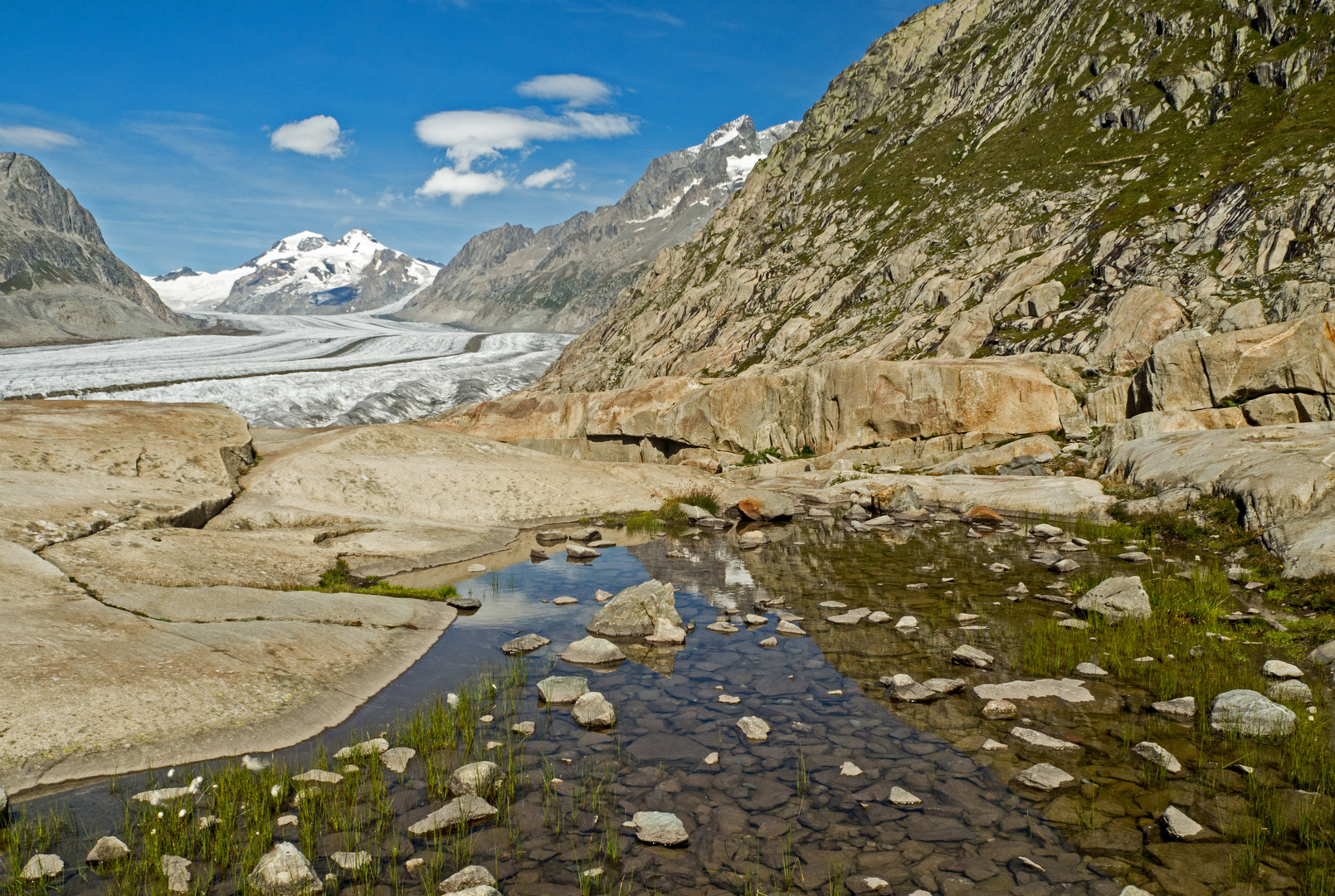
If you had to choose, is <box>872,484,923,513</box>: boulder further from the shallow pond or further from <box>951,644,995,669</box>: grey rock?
<box>951,644,995,669</box>: grey rock

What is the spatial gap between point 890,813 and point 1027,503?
23.0 metres

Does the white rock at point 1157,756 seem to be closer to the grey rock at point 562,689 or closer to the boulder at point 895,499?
the grey rock at point 562,689

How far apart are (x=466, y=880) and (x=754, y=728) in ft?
14.3

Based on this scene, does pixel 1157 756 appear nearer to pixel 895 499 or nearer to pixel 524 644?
pixel 524 644

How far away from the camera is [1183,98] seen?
3361 inches

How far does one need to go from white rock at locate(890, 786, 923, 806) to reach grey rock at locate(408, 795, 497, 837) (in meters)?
4.26

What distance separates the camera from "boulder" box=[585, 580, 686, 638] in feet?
46.3

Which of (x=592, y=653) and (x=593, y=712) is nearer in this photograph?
(x=593, y=712)

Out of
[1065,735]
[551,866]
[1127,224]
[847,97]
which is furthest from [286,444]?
[847,97]

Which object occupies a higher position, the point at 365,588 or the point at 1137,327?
the point at 1137,327

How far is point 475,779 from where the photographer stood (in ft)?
27.0

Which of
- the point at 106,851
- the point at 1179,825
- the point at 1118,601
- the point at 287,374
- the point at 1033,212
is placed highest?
the point at 1033,212

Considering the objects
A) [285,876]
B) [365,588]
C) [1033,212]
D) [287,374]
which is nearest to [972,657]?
[285,876]

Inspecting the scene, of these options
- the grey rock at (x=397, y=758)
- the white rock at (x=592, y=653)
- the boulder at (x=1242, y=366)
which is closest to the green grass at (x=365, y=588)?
the white rock at (x=592, y=653)
